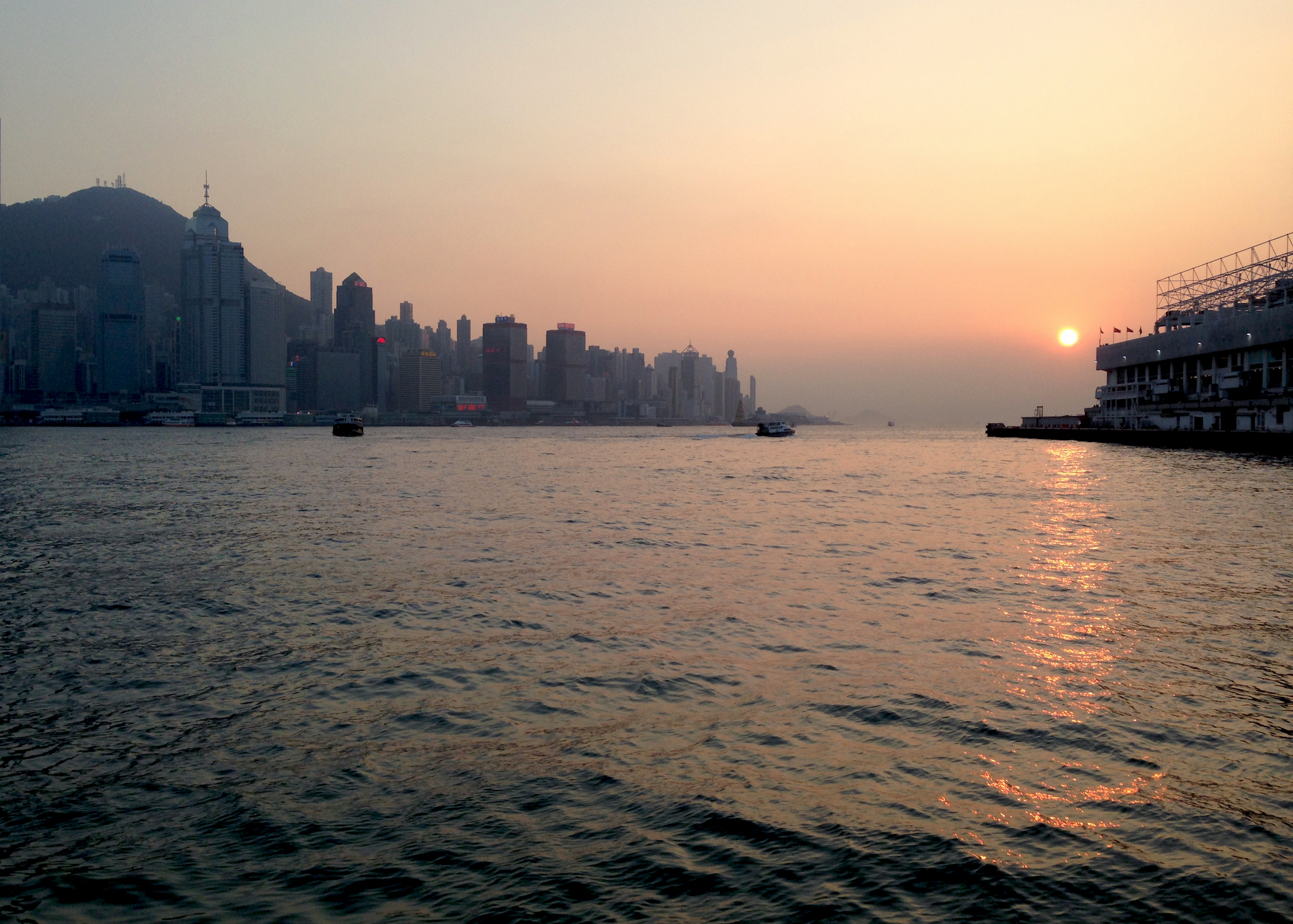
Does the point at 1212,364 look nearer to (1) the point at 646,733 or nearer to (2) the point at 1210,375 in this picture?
(2) the point at 1210,375

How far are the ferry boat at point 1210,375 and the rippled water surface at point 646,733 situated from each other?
296 ft

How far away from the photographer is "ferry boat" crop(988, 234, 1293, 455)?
101 m

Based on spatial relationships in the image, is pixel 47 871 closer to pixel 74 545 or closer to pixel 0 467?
pixel 74 545

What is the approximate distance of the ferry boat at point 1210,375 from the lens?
100688 millimetres

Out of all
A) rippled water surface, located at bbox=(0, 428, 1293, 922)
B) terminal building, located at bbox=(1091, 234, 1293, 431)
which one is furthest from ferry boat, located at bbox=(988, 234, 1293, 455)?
rippled water surface, located at bbox=(0, 428, 1293, 922)

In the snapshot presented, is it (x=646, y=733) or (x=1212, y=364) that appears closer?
(x=646, y=733)

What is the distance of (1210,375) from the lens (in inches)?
4596

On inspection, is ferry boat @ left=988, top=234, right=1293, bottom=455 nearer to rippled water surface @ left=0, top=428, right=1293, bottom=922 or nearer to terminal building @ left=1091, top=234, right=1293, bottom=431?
terminal building @ left=1091, top=234, right=1293, bottom=431

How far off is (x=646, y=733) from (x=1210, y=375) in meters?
134

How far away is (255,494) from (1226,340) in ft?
391

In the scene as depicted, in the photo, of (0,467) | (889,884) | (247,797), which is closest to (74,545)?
(247,797)

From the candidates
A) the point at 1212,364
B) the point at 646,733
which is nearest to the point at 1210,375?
the point at 1212,364

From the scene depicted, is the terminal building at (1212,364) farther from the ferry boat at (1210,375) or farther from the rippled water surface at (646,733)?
the rippled water surface at (646,733)

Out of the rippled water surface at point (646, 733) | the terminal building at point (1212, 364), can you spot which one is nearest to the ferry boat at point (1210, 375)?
the terminal building at point (1212, 364)
